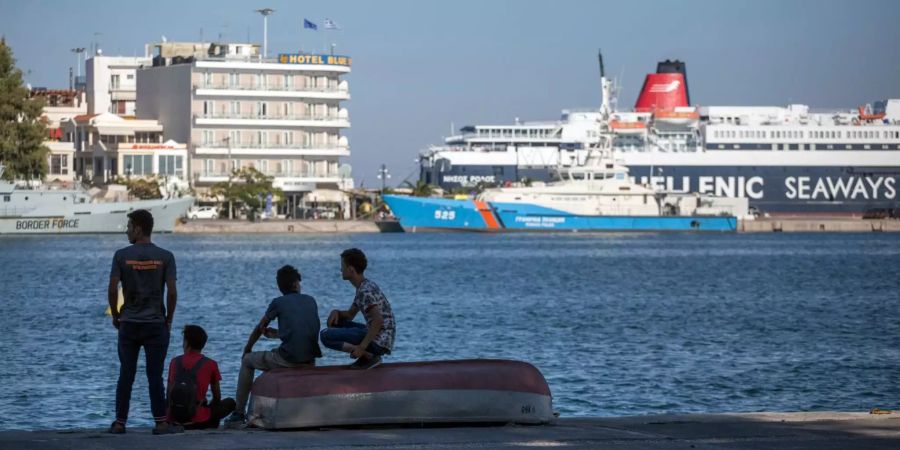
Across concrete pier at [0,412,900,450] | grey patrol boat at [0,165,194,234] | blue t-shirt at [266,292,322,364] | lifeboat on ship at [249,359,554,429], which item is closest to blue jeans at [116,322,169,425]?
concrete pier at [0,412,900,450]

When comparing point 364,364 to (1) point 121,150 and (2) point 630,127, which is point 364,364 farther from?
(2) point 630,127

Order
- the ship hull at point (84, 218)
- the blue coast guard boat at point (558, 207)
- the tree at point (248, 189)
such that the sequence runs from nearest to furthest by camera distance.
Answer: the ship hull at point (84, 218)
the tree at point (248, 189)
the blue coast guard boat at point (558, 207)

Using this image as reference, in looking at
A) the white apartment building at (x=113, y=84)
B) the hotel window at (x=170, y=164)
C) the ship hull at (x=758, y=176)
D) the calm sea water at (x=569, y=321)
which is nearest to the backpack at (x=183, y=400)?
the calm sea water at (x=569, y=321)

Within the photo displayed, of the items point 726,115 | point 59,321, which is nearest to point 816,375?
point 59,321

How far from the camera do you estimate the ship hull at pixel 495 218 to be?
107062mm

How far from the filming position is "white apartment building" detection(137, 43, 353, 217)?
111 meters

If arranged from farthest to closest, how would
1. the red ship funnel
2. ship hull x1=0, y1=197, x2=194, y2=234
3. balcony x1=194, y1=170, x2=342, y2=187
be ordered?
the red ship funnel < balcony x1=194, y1=170, x2=342, y2=187 < ship hull x1=0, y1=197, x2=194, y2=234

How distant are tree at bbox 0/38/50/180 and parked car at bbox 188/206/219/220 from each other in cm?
1339

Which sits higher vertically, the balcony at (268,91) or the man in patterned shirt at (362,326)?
the balcony at (268,91)

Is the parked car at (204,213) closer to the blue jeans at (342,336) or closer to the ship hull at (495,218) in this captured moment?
the ship hull at (495,218)

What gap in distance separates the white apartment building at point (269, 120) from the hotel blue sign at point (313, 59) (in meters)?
0.07

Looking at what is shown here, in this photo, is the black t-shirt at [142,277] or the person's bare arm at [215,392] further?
the person's bare arm at [215,392]

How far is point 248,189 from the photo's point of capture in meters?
105

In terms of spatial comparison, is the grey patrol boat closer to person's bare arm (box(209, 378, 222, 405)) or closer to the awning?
the awning
